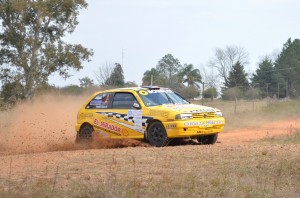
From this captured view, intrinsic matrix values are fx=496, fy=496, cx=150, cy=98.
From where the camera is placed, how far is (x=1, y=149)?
13117 millimetres

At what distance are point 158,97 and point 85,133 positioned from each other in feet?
7.31

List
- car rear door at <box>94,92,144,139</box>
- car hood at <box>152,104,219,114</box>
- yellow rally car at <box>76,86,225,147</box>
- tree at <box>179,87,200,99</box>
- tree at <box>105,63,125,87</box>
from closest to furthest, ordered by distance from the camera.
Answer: yellow rally car at <box>76,86,225,147</box> → car hood at <box>152,104,219,114</box> → car rear door at <box>94,92,144,139</box> → tree at <box>179,87,200,99</box> → tree at <box>105,63,125,87</box>

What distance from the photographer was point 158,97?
12500 mm

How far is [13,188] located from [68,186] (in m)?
0.76

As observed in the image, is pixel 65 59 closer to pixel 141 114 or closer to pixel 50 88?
pixel 50 88

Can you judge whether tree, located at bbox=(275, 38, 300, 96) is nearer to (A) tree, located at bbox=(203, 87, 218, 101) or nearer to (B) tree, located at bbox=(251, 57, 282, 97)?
(B) tree, located at bbox=(251, 57, 282, 97)

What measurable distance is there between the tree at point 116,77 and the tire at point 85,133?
18.8 metres

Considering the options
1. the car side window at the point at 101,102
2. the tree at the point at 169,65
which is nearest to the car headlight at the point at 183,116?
the car side window at the point at 101,102

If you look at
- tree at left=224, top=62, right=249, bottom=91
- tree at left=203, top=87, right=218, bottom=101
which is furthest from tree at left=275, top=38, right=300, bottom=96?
tree at left=203, top=87, right=218, bottom=101

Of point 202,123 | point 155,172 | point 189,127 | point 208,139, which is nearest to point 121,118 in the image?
point 189,127

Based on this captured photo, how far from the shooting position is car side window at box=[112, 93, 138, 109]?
12.5 meters

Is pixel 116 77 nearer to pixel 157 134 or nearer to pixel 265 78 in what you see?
pixel 157 134

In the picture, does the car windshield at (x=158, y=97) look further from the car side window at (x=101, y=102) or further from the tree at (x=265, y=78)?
the tree at (x=265, y=78)

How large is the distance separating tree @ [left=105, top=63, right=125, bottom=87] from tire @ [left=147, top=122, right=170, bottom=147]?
20302 mm
